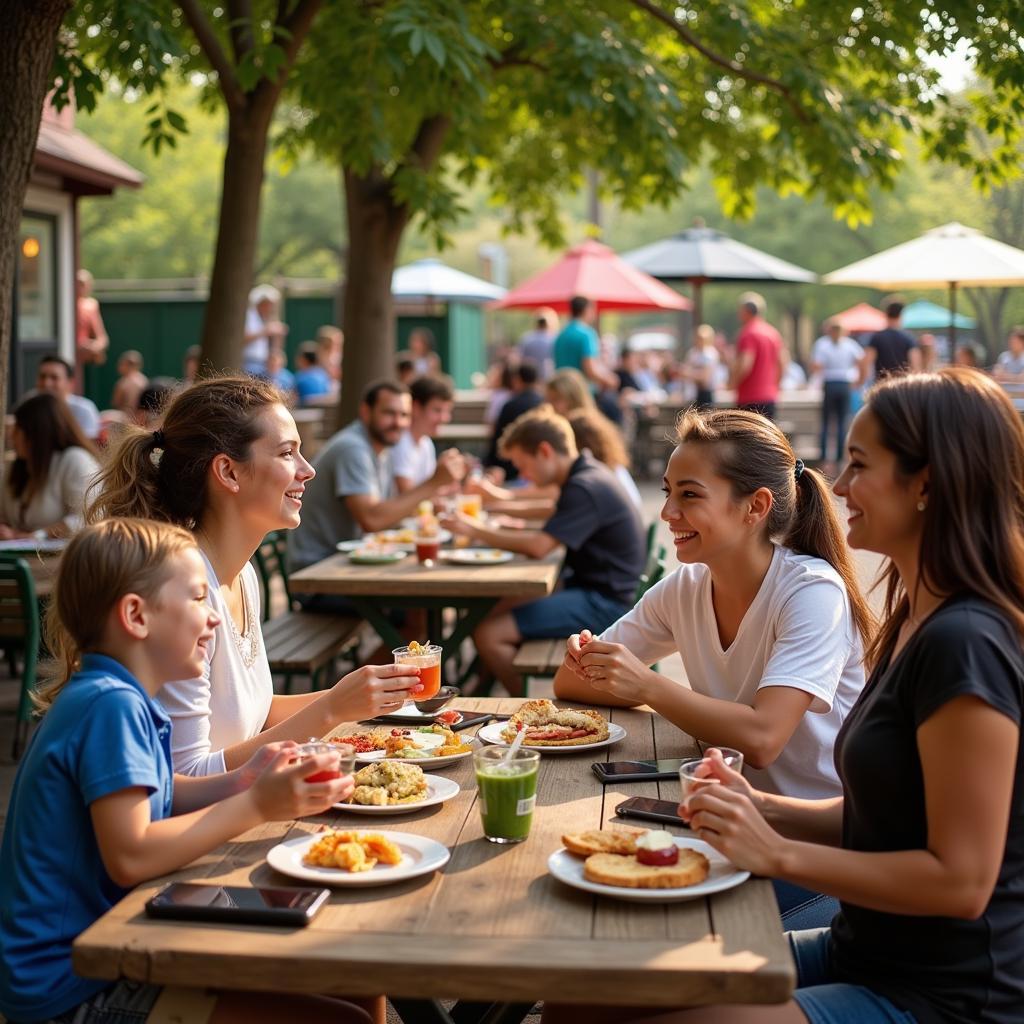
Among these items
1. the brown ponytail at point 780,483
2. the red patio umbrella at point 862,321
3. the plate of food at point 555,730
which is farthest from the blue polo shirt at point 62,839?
the red patio umbrella at point 862,321

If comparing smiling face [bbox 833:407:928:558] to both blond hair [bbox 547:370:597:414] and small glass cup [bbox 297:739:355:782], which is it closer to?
small glass cup [bbox 297:739:355:782]

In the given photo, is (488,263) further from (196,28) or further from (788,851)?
(788,851)

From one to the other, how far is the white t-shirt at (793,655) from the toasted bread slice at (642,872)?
2.92 feet

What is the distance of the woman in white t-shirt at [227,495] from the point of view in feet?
10.5

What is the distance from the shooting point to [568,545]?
22.5 feet

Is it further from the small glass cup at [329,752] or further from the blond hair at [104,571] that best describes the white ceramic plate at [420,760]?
the blond hair at [104,571]

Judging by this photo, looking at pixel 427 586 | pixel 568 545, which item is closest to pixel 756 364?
pixel 568 545

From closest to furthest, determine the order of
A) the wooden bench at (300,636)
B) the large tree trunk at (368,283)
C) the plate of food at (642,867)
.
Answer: the plate of food at (642,867)
the wooden bench at (300,636)
the large tree trunk at (368,283)

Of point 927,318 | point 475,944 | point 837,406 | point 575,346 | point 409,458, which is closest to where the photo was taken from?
point 475,944

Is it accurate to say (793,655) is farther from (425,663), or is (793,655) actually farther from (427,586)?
(427,586)

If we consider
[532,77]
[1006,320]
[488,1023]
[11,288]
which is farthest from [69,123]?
[1006,320]

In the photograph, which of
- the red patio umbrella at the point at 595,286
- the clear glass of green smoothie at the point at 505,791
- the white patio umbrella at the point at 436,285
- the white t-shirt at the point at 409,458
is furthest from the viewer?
the white patio umbrella at the point at 436,285

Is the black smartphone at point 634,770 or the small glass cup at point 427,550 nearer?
the black smartphone at point 634,770

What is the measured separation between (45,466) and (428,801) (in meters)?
5.16
